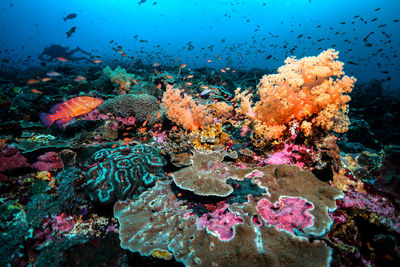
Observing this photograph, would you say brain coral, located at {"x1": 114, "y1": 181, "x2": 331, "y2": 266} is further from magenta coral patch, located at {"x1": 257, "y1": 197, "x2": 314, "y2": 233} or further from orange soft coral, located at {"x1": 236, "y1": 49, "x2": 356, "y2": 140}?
orange soft coral, located at {"x1": 236, "y1": 49, "x2": 356, "y2": 140}

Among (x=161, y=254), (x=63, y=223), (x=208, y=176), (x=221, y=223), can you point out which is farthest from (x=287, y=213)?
(x=63, y=223)

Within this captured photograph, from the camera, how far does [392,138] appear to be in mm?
9070

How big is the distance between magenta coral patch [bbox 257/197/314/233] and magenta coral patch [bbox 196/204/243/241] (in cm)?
39

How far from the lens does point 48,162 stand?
4.39 m

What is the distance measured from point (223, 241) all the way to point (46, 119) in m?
5.09

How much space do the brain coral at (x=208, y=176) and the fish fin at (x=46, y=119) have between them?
12.2 feet

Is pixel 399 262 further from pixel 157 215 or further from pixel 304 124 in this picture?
pixel 157 215

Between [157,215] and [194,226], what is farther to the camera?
A: [157,215]

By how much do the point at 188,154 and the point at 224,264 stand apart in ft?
8.59

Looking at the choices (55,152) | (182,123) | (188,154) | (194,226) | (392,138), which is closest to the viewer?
(194,226)

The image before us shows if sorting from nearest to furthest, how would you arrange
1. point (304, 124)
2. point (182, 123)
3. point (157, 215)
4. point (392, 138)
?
point (157, 215) < point (304, 124) < point (182, 123) < point (392, 138)

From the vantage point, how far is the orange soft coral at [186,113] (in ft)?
15.8

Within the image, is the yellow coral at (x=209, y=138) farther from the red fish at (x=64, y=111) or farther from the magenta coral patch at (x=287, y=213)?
the red fish at (x=64, y=111)

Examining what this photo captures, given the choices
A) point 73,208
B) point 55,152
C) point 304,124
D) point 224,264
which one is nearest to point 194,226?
point 224,264
